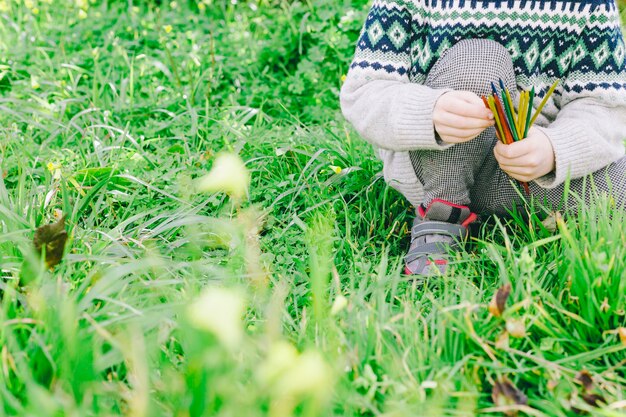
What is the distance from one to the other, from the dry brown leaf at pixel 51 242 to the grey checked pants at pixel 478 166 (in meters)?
0.87

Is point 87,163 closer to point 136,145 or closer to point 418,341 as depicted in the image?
point 136,145

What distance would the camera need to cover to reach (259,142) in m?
2.20

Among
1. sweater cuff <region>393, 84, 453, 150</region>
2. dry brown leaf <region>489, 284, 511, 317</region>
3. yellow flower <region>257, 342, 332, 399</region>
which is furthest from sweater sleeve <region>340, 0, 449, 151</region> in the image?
yellow flower <region>257, 342, 332, 399</region>

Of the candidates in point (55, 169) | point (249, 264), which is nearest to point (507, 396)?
point (249, 264)

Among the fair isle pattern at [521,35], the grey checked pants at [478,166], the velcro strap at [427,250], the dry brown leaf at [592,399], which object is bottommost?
the velcro strap at [427,250]

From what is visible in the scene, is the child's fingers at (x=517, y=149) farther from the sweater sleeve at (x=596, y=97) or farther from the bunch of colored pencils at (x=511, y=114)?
Result: the sweater sleeve at (x=596, y=97)

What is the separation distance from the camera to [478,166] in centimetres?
178

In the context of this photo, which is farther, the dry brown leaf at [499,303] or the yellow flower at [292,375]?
the dry brown leaf at [499,303]

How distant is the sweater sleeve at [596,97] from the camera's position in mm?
1675

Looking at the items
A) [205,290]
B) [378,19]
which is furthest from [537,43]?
[205,290]

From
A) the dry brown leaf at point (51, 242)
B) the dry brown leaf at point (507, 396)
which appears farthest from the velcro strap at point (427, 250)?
the dry brown leaf at point (51, 242)

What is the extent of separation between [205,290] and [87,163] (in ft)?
2.69

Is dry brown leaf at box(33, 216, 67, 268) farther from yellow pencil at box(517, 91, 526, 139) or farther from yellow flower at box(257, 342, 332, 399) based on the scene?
yellow pencil at box(517, 91, 526, 139)

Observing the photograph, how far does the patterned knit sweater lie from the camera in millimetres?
1705
